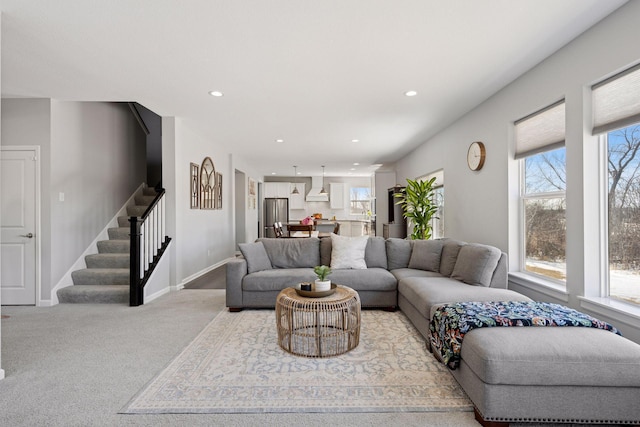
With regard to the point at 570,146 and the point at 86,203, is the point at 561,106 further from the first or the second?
the point at 86,203

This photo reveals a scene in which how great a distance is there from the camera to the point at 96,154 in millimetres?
4730

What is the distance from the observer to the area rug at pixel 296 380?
183 centimetres

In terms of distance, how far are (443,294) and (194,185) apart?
14.1 feet

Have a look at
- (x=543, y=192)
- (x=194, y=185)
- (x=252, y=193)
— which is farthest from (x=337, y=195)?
(x=543, y=192)

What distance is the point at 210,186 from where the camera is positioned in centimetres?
601

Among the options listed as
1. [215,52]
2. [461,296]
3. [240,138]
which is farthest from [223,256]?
[461,296]

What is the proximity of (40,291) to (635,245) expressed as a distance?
6.00m

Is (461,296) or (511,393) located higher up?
(461,296)

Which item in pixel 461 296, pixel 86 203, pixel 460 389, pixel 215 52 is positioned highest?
pixel 215 52

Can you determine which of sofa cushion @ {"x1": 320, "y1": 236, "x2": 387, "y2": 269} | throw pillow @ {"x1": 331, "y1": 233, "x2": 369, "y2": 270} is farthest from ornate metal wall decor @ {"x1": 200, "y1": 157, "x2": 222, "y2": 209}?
throw pillow @ {"x1": 331, "y1": 233, "x2": 369, "y2": 270}

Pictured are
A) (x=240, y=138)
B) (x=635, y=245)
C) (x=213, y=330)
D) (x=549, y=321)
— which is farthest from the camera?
(x=240, y=138)

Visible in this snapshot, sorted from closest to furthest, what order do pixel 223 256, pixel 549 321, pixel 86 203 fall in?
1. pixel 549 321
2. pixel 86 203
3. pixel 223 256

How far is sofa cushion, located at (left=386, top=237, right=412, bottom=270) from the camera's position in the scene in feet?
13.5

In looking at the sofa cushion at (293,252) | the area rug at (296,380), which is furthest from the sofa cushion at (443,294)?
the sofa cushion at (293,252)
